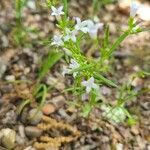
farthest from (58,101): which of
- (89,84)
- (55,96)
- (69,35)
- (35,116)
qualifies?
(69,35)

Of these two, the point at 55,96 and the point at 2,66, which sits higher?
the point at 2,66

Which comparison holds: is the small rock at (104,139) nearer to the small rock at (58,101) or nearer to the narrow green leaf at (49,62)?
the small rock at (58,101)

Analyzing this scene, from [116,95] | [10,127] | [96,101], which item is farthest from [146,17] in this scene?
[10,127]

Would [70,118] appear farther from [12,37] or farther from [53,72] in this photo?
[12,37]

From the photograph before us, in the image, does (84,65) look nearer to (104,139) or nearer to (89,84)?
(89,84)

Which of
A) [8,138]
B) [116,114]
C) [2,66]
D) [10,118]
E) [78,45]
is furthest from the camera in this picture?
[2,66]

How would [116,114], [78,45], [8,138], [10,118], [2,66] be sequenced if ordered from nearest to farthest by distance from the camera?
[78,45]
[8,138]
[10,118]
[116,114]
[2,66]
